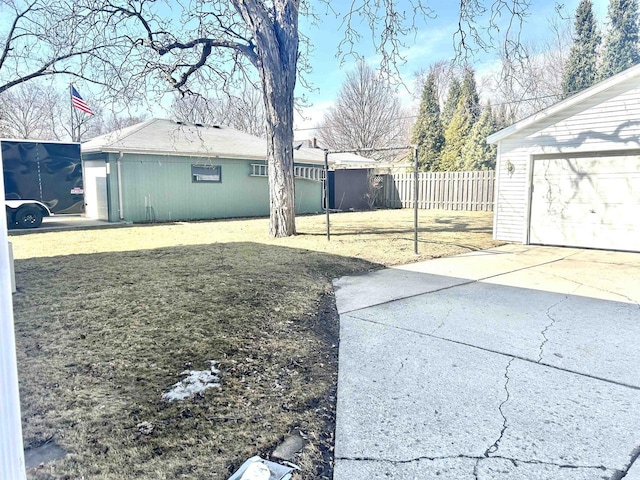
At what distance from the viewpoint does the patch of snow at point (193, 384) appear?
8.74 feet

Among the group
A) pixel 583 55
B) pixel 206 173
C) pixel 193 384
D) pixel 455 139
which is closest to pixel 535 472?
pixel 193 384

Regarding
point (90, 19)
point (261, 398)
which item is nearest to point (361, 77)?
point (90, 19)

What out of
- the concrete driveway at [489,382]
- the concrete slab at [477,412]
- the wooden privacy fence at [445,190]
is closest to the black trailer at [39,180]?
the concrete driveway at [489,382]

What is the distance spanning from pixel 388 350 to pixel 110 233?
9037mm

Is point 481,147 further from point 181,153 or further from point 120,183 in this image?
point 120,183

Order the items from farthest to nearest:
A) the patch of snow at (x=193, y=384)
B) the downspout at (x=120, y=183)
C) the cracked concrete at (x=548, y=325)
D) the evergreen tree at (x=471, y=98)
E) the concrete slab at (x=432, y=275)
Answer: the evergreen tree at (x=471, y=98), the downspout at (x=120, y=183), the concrete slab at (x=432, y=275), the cracked concrete at (x=548, y=325), the patch of snow at (x=193, y=384)

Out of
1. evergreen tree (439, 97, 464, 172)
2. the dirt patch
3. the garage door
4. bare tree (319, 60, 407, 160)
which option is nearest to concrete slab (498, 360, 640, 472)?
the dirt patch

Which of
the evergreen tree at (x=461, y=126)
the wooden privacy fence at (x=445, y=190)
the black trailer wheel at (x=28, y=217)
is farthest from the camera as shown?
Result: the evergreen tree at (x=461, y=126)

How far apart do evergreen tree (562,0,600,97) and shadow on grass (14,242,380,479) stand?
2317cm

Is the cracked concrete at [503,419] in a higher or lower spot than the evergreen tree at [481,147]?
lower

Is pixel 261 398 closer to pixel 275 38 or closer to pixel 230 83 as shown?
pixel 275 38

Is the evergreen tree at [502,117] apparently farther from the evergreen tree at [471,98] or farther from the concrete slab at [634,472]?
the concrete slab at [634,472]

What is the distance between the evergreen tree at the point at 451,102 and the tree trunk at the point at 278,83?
20459 millimetres

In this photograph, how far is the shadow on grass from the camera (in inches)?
84.7
